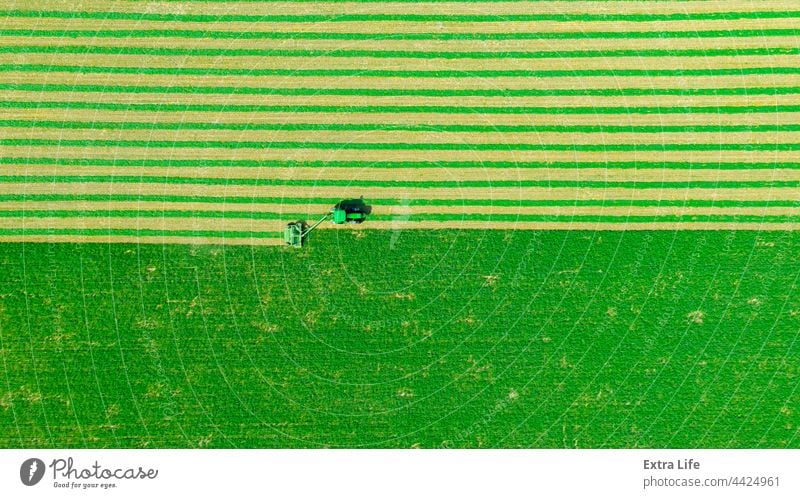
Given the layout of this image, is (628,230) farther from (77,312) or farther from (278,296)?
(77,312)

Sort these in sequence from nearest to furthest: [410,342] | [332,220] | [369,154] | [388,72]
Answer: [410,342] < [332,220] < [369,154] < [388,72]

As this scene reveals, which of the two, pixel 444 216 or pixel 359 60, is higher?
pixel 359 60

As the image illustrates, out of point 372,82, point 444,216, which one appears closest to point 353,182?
point 444,216

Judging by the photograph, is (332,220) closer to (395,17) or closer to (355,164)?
(355,164)

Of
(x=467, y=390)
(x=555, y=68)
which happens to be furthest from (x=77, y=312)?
(x=555, y=68)

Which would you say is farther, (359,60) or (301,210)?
(359,60)

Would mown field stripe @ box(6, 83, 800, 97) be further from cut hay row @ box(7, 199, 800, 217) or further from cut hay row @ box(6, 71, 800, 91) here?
cut hay row @ box(7, 199, 800, 217)

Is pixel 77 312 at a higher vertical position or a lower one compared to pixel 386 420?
higher
